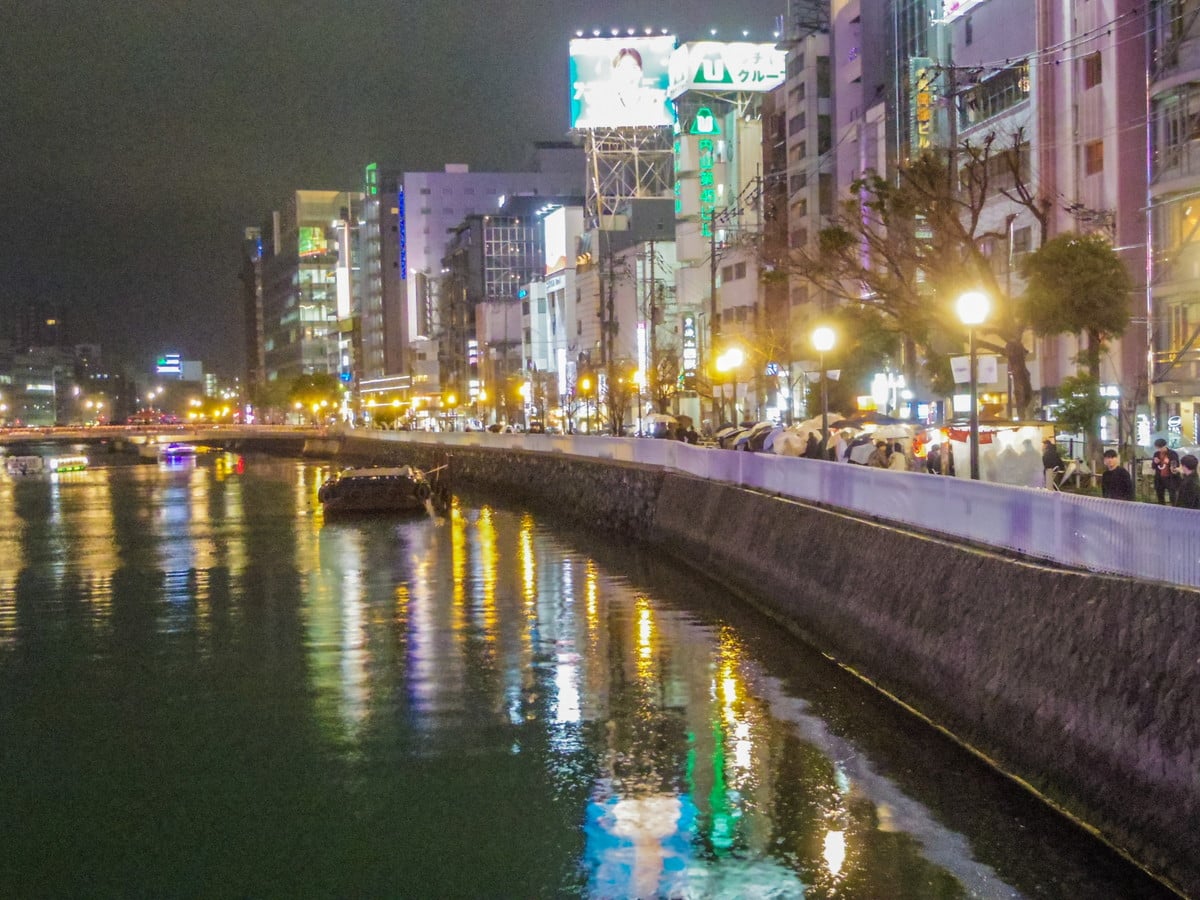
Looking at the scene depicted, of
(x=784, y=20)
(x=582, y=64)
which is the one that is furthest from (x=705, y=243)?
(x=582, y=64)

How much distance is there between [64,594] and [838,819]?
2136 centimetres

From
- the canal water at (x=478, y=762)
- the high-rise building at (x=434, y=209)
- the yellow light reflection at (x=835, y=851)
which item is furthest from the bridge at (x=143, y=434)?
the yellow light reflection at (x=835, y=851)

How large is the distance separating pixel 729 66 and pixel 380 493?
5289 cm

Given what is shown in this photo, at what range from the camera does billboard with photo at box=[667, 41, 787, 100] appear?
94.3m

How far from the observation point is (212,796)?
13.4m

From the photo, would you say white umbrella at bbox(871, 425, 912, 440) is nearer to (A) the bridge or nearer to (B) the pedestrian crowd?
(B) the pedestrian crowd

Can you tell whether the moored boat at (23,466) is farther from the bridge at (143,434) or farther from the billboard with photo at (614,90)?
the billboard with photo at (614,90)

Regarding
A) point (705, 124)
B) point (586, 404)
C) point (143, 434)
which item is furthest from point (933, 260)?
point (143, 434)

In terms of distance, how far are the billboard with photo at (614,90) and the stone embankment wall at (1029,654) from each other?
88.7 meters

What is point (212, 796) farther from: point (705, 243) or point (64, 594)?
point (705, 243)

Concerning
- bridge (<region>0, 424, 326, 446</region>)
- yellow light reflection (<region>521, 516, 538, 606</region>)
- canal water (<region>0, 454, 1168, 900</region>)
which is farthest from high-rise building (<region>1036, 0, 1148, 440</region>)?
bridge (<region>0, 424, 326, 446</region>)

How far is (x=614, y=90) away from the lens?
11069 cm

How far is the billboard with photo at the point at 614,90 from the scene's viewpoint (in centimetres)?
11025

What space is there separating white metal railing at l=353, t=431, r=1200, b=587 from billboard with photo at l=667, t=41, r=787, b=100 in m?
67.9
